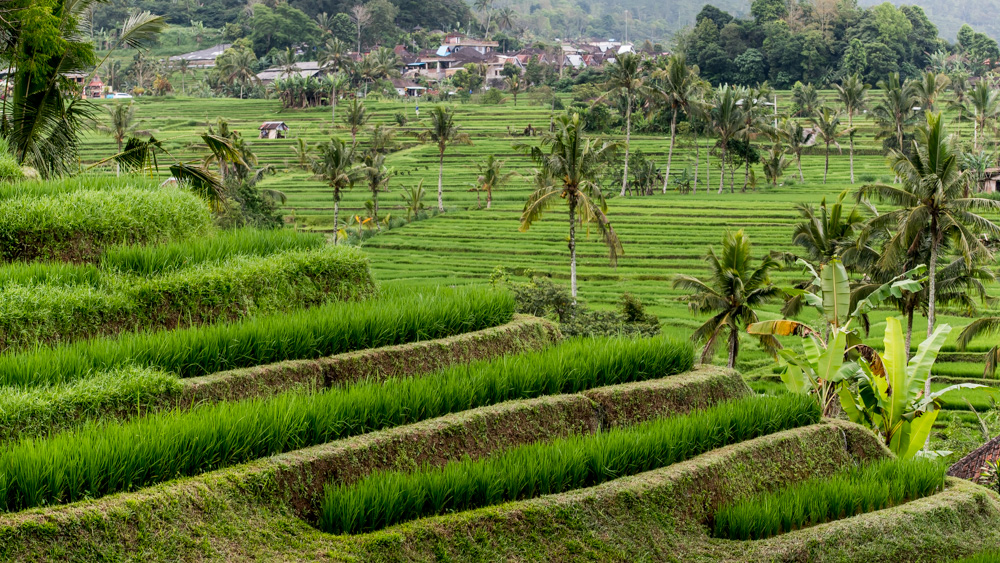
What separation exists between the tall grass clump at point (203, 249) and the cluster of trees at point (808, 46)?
63.5 meters

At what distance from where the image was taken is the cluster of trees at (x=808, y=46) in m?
68.1

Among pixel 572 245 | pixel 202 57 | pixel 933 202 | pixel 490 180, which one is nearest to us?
pixel 933 202

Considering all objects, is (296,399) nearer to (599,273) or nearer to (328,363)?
(328,363)

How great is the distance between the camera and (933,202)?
1831 centimetres

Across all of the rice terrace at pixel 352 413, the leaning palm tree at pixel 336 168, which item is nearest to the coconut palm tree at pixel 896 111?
the leaning palm tree at pixel 336 168

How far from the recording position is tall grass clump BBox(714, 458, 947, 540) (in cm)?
522

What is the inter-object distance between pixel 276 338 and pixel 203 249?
148 cm

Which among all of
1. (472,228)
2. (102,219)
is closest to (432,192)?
(472,228)

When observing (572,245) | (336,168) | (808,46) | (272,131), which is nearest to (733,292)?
(572,245)

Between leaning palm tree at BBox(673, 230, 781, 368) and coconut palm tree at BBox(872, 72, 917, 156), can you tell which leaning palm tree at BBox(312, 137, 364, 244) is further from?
coconut palm tree at BBox(872, 72, 917, 156)

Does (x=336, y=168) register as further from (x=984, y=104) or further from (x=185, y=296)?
(x=984, y=104)

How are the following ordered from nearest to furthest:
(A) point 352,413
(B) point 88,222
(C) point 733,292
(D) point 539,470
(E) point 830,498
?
(D) point 539,470, (A) point 352,413, (E) point 830,498, (B) point 88,222, (C) point 733,292

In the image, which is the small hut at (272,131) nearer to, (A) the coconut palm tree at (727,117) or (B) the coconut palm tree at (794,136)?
(A) the coconut palm tree at (727,117)

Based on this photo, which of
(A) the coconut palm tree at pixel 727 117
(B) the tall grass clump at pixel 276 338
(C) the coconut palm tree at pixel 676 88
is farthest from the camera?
(C) the coconut palm tree at pixel 676 88
